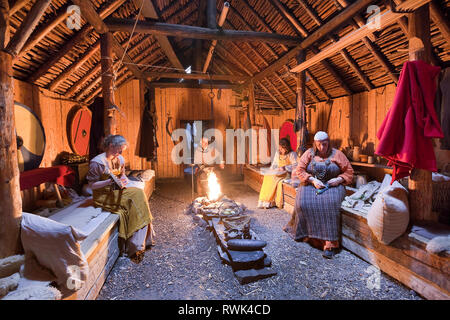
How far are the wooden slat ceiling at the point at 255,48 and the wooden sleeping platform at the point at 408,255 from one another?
214 centimetres

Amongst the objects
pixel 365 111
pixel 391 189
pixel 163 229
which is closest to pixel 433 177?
pixel 391 189

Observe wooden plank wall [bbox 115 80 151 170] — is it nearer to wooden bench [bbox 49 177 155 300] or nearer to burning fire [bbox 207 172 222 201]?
burning fire [bbox 207 172 222 201]

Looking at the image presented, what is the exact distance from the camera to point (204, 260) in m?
3.07

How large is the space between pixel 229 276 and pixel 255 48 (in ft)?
20.3

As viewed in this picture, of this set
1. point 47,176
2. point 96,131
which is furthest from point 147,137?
point 47,176

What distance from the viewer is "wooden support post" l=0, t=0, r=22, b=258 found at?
1.76m

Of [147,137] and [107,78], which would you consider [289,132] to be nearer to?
[147,137]

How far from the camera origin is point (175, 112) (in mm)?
8617

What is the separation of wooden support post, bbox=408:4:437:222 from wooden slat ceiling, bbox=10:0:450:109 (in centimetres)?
26

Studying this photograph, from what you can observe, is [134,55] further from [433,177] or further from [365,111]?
[433,177]

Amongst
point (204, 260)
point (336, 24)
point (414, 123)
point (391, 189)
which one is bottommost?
point (204, 260)

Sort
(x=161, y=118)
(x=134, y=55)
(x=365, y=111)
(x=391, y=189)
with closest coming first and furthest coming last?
(x=391, y=189), (x=365, y=111), (x=134, y=55), (x=161, y=118)

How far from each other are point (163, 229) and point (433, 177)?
3.97 metres

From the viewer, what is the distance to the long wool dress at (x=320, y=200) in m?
3.24
